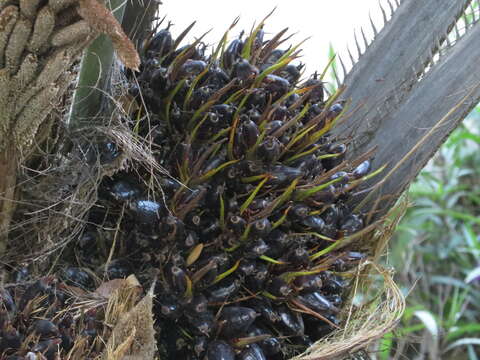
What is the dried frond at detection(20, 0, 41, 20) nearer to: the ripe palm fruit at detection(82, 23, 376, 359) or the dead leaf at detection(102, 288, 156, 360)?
the ripe palm fruit at detection(82, 23, 376, 359)

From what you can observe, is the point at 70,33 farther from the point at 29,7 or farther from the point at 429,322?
the point at 429,322

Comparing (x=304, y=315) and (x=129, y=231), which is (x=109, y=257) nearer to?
(x=129, y=231)

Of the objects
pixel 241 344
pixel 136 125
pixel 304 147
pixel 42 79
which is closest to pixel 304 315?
pixel 241 344

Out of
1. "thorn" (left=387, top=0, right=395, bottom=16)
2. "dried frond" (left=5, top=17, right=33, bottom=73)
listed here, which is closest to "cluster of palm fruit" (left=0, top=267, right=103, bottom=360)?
"dried frond" (left=5, top=17, right=33, bottom=73)

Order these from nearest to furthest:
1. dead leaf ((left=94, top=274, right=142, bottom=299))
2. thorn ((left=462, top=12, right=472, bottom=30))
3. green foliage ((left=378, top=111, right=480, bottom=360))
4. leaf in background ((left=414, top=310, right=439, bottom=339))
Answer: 1. dead leaf ((left=94, top=274, right=142, bottom=299))
2. thorn ((left=462, top=12, right=472, bottom=30))
3. leaf in background ((left=414, top=310, right=439, bottom=339))
4. green foliage ((left=378, top=111, right=480, bottom=360))

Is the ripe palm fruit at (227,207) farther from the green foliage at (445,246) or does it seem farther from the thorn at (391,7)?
the green foliage at (445,246)

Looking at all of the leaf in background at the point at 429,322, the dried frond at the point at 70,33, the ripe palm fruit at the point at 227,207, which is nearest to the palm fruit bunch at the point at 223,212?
the ripe palm fruit at the point at 227,207

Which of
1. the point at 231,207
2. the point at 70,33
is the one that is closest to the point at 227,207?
the point at 231,207
